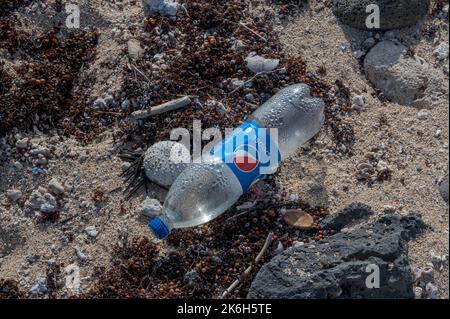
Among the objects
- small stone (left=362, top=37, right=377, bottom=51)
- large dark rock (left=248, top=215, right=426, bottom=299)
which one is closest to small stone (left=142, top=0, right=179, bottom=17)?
small stone (left=362, top=37, right=377, bottom=51)

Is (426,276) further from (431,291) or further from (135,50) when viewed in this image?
(135,50)

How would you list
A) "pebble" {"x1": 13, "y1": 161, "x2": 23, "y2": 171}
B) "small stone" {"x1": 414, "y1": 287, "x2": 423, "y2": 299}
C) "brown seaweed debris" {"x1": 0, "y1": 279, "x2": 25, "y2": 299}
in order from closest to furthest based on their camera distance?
"small stone" {"x1": 414, "y1": 287, "x2": 423, "y2": 299}
"brown seaweed debris" {"x1": 0, "y1": 279, "x2": 25, "y2": 299}
"pebble" {"x1": 13, "y1": 161, "x2": 23, "y2": 171}

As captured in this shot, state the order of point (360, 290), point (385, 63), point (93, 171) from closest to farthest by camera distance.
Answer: point (360, 290), point (93, 171), point (385, 63)

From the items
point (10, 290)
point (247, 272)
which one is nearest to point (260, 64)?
point (247, 272)

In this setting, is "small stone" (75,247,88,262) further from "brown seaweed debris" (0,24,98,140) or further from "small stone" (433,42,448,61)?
"small stone" (433,42,448,61)
